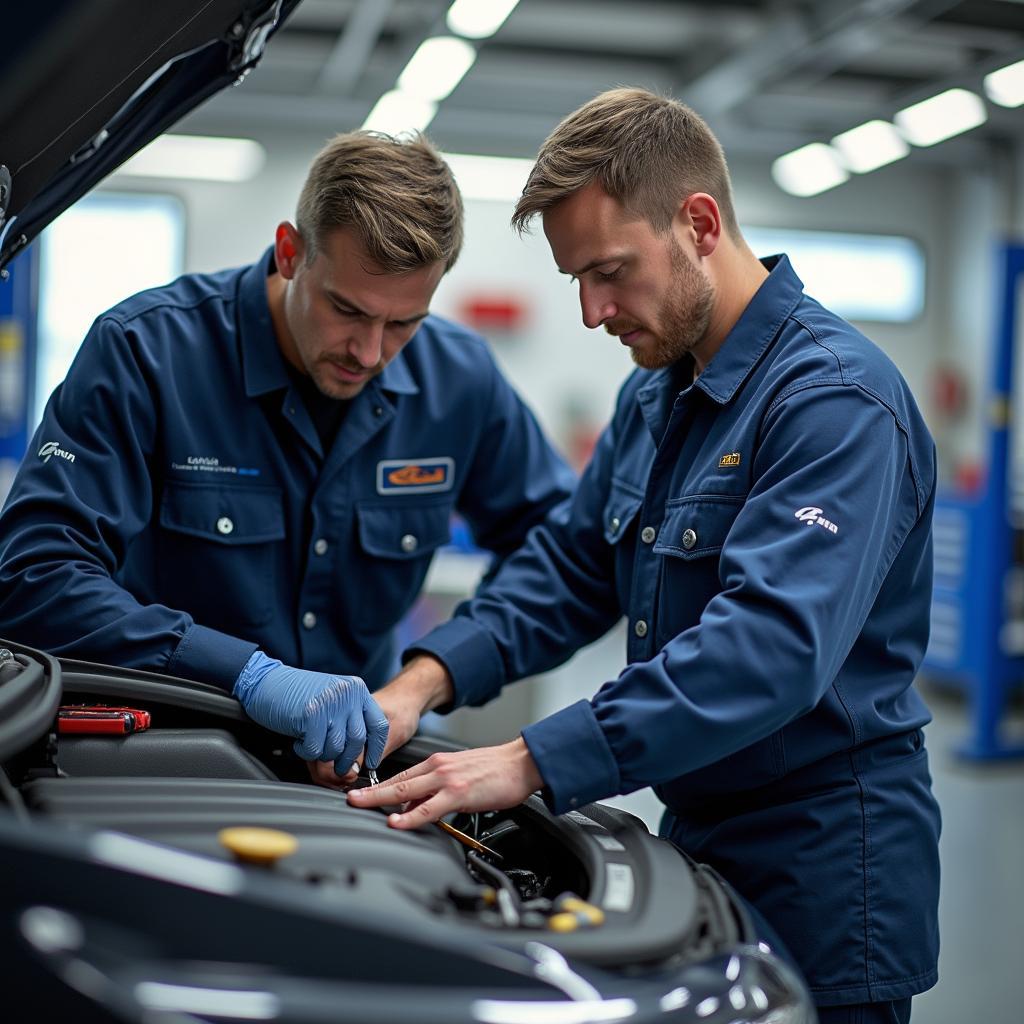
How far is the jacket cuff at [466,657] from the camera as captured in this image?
1.51 m

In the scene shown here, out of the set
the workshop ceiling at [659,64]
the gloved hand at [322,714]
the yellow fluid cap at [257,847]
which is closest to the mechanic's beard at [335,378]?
the gloved hand at [322,714]

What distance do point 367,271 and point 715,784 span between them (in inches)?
Result: 31.1

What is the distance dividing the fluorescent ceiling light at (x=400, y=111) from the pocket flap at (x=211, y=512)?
4.01 metres

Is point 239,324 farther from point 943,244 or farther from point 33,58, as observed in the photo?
point 943,244

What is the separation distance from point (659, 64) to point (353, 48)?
1.79 metres

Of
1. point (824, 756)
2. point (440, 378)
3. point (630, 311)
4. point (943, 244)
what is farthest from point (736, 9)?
point (824, 756)

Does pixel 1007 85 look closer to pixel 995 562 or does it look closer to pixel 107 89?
pixel 995 562

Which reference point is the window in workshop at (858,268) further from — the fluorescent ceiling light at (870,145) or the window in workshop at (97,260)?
the window in workshop at (97,260)

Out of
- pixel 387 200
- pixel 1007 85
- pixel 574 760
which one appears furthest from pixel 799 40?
pixel 574 760

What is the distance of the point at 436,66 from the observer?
4.82m

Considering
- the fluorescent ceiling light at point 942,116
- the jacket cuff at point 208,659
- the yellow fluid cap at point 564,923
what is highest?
the fluorescent ceiling light at point 942,116

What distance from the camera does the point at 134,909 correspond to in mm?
656

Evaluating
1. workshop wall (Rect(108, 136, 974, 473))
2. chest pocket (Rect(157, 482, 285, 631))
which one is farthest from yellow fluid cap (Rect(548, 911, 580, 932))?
workshop wall (Rect(108, 136, 974, 473))

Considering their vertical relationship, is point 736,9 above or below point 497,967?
above
